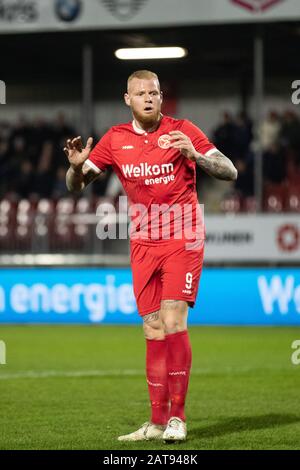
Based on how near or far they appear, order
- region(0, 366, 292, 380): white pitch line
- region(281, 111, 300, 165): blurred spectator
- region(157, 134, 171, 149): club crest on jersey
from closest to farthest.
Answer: region(157, 134, 171, 149): club crest on jersey < region(0, 366, 292, 380): white pitch line < region(281, 111, 300, 165): blurred spectator

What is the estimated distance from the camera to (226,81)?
2561 cm

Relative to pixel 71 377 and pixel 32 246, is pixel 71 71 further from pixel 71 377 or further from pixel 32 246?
pixel 71 377

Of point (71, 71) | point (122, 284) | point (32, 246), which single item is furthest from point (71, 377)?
point (71, 71)

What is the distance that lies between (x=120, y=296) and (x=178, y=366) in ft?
31.3

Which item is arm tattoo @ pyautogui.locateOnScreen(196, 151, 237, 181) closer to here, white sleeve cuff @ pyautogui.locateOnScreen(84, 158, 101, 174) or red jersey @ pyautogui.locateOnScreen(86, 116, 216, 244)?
red jersey @ pyautogui.locateOnScreen(86, 116, 216, 244)

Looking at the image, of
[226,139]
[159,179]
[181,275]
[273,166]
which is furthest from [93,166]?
[226,139]

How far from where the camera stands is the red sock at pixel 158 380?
6.86m

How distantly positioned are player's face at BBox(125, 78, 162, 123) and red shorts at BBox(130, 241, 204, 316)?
0.84 m

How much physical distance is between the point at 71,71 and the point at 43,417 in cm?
1864

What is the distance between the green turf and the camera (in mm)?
6820

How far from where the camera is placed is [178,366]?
6.69 meters

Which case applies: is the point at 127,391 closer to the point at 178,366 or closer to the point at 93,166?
the point at 178,366

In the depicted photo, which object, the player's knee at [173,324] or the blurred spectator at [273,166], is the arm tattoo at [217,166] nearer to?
the player's knee at [173,324]

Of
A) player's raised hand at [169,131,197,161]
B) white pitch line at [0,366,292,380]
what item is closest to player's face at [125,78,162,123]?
player's raised hand at [169,131,197,161]
